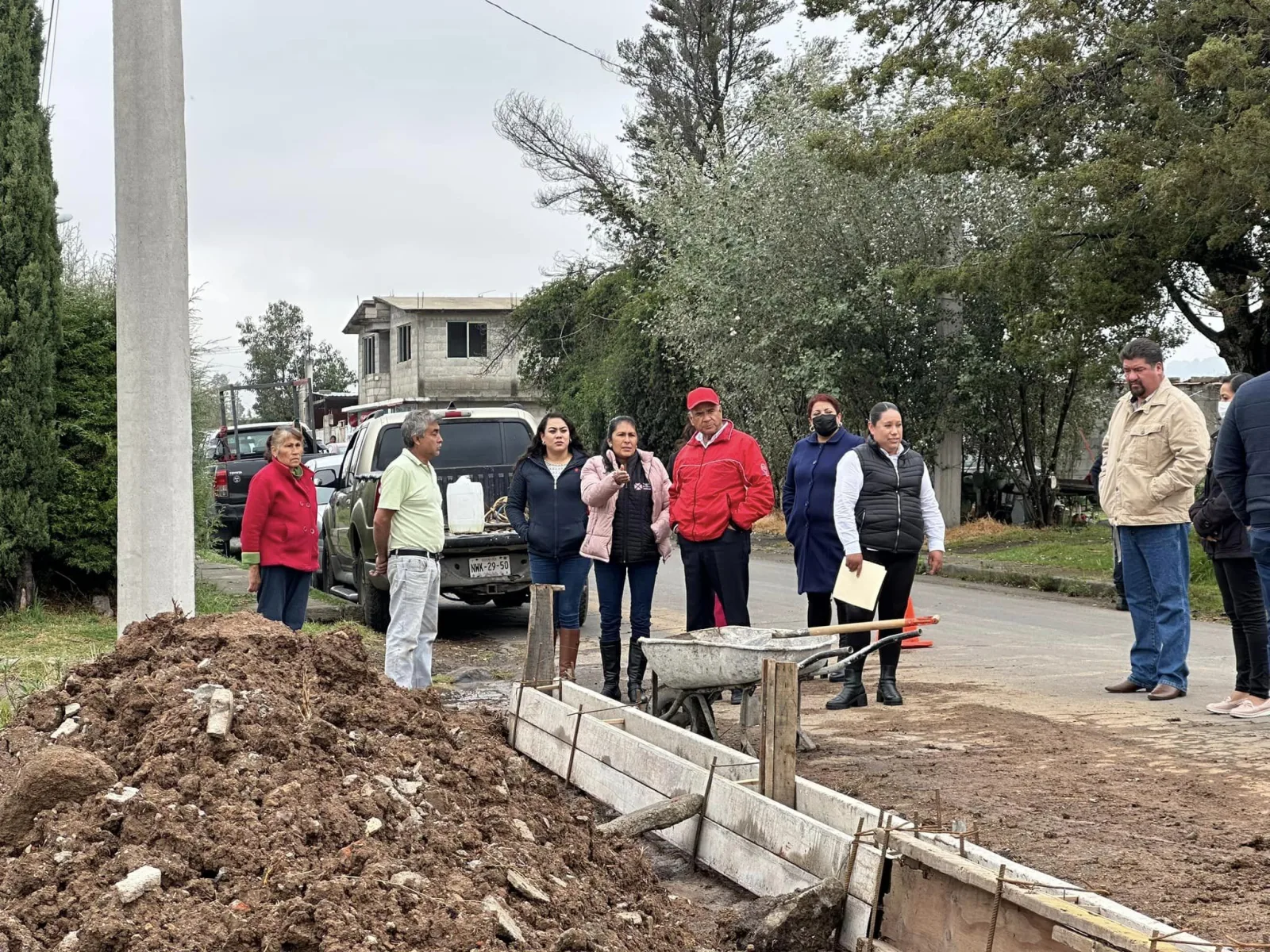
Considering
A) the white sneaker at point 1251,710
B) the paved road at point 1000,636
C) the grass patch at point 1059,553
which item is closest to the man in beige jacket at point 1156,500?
the paved road at point 1000,636

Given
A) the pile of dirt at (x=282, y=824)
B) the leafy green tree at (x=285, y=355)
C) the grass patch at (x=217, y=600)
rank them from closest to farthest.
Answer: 1. the pile of dirt at (x=282, y=824)
2. the grass patch at (x=217, y=600)
3. the leafy green tree at (x=285, y=355)

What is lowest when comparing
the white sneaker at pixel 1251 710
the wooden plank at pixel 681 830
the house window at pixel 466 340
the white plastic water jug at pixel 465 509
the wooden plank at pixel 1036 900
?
the wooden plank at pixel 681 830

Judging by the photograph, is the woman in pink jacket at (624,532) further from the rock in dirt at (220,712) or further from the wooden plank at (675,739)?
the rock in dirt at (220,712)

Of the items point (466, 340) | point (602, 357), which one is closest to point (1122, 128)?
point (602, 357)

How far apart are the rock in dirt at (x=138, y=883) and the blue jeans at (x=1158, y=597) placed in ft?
20.8

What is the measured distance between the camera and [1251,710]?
25.9ft

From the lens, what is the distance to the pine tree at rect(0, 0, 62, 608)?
1171 centimetres

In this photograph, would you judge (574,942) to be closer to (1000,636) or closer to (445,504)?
(445,504)

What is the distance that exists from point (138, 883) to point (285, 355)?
89.8 meters

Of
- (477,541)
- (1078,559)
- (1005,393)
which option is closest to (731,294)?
(1005,393)

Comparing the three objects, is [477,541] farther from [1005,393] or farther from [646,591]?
[1005,393]

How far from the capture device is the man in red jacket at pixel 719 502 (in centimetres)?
898

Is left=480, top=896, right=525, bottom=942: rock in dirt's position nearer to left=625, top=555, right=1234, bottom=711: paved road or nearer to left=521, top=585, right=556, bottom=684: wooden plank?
left=521, top=585, right=556, bottom=684: wooden plank

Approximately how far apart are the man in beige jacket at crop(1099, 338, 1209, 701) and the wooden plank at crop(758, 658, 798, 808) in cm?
392
